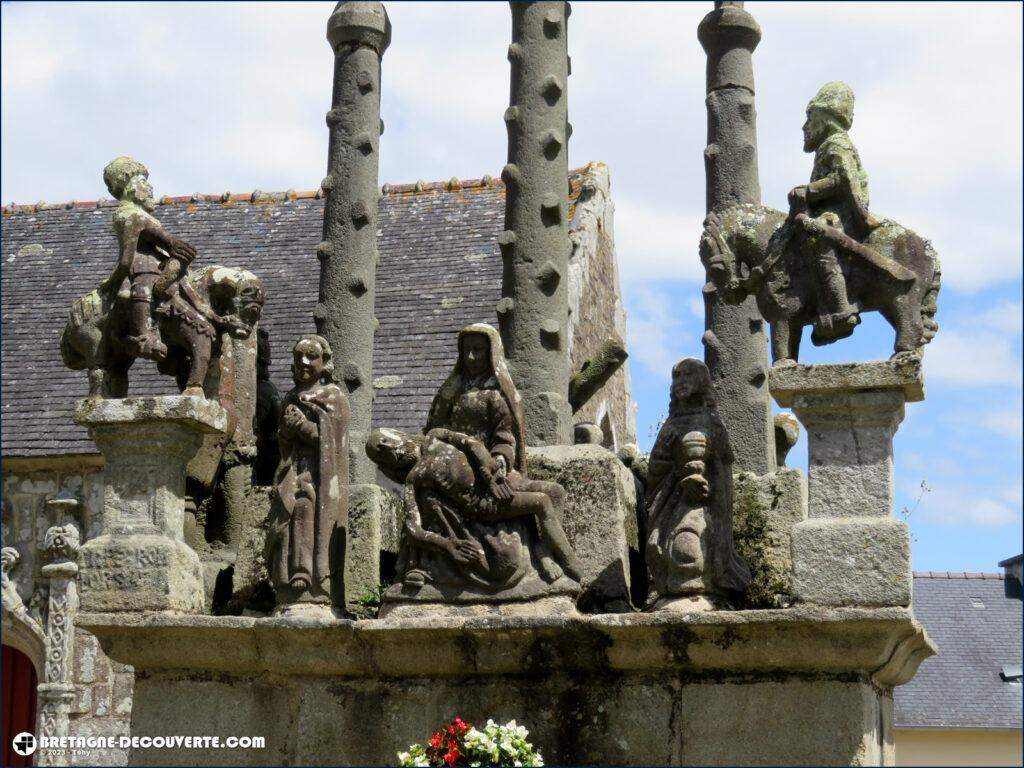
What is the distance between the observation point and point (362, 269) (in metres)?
8.98

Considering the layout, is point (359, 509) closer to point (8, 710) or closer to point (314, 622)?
point (314, 622)

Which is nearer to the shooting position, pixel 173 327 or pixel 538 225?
pixel 173 327

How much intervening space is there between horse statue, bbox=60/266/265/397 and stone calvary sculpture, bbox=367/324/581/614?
1.36m

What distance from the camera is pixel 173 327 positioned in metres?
8.00

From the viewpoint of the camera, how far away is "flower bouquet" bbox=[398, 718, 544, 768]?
681cm

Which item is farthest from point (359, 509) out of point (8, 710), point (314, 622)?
point (8, 710)

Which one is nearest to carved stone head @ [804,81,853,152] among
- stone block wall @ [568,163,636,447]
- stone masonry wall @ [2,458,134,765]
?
stone block wall @ [568,163,636,447]

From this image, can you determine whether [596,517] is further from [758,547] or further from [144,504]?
[144,504]

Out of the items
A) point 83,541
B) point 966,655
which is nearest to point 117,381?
point 83,541

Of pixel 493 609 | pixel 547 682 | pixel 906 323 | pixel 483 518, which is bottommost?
pixel 547 682

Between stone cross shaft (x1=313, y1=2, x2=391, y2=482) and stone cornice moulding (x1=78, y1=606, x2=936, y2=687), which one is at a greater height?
stone cross shaft (x1=313, y1=2, x2=391, y2=482)

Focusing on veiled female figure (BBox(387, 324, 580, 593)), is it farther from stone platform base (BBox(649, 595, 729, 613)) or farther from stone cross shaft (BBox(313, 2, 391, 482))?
stone cross shaft (BBox(313, 2, 391, 482))

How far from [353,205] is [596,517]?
2.61 meters

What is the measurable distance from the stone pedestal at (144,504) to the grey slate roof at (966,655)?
46.0 feet
